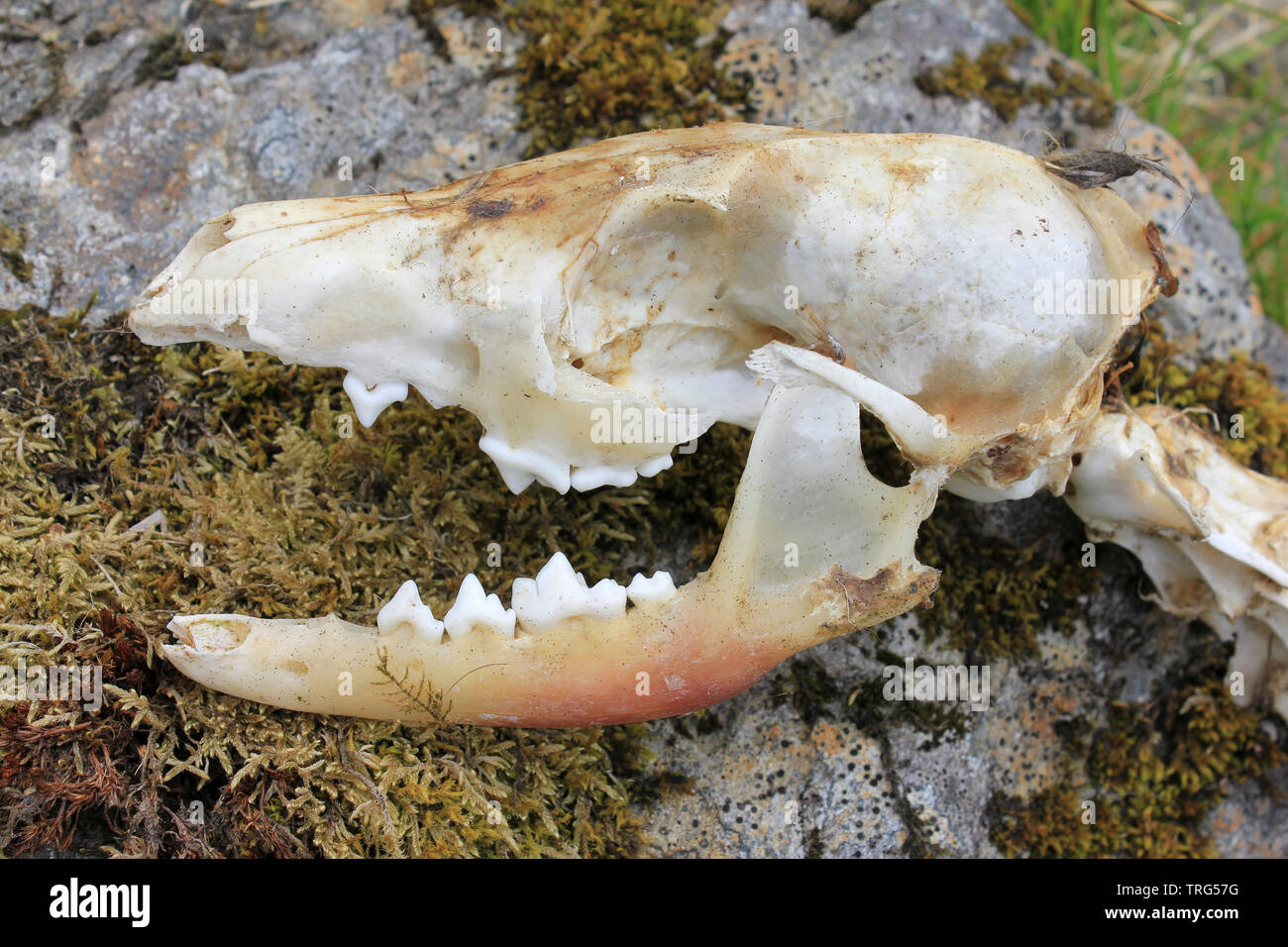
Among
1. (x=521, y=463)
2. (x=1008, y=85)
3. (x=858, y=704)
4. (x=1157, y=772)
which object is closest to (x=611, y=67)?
(x=1008, y=85)

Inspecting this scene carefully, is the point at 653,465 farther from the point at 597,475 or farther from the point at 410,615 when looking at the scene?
the point at 410,615

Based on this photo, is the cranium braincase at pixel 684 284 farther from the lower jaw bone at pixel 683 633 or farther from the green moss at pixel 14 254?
the green moss at pixel 14 254

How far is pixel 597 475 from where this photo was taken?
260 cm

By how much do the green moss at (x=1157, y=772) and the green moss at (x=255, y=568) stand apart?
1540 mm

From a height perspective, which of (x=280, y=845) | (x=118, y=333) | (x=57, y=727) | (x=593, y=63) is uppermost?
(x=593, y=63)

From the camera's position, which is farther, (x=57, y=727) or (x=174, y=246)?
(x=174, y=246)

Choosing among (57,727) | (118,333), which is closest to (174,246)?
(118,333)

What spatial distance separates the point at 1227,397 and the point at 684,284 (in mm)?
2527

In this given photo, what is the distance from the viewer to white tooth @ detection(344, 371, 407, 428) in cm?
247

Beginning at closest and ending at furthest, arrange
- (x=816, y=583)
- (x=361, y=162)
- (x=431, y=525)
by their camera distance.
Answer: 1. (x=816, y=583)
2. (x=431, y=525)
3. (x=361, y=162)

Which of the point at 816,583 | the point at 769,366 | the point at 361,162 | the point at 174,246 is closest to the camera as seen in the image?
the point at 769,366

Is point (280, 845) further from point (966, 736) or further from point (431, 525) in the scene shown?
point (966, 736)

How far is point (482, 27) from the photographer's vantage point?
3.77 m

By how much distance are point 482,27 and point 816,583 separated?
2588 mm
